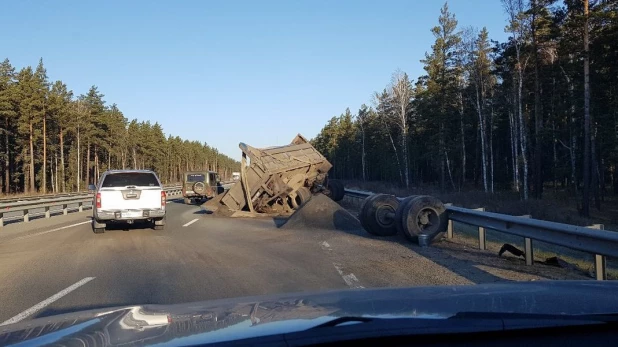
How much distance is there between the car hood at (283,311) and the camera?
9.18ft

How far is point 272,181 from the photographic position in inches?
898

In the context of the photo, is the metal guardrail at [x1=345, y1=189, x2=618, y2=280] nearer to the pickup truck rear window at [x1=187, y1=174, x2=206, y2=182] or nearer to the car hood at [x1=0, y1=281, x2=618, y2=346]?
the car hood at [x1=0, y1=281, x2=618, y2=346]

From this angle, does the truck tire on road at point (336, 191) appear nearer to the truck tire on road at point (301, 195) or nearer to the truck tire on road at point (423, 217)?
the truck tire on road at point (301, 195)

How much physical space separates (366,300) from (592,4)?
1275 inches

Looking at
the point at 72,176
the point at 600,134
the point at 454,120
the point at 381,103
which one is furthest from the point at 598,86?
the point at 72,176

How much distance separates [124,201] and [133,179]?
1207 mm

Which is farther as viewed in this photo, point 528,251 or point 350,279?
point 528,251

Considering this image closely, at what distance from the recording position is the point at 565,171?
45719 mm

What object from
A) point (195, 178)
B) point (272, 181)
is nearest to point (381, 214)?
point (272, 181)

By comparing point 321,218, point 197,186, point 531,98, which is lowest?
point 321,218

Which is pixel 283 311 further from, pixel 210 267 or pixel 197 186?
pixel 197 186

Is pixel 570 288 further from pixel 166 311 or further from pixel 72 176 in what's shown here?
pixel 72 176

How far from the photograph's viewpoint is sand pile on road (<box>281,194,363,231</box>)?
17000mm

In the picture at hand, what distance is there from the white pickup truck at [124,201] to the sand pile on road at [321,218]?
166 inches
